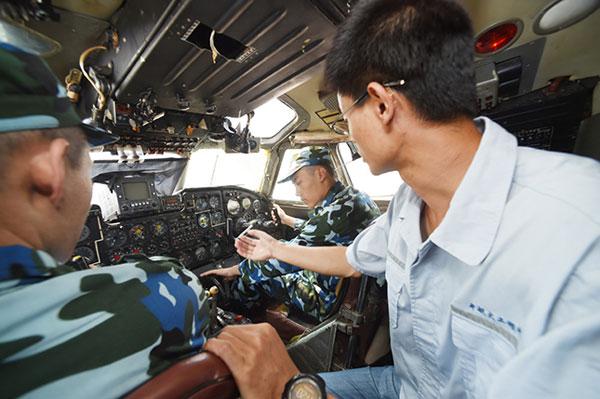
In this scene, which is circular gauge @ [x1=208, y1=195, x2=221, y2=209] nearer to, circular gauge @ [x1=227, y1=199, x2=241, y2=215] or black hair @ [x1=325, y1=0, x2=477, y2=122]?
circular gauge @ [x1=227, y1=199, x2=241, y2=215]

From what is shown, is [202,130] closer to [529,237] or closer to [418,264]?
[418,264]

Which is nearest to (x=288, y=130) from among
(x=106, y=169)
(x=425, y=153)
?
(x=106, y=169)

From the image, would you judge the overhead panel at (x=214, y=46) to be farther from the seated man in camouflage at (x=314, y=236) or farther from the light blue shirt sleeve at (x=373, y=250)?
the light blue shirt sleeve at (x=373, y=250)

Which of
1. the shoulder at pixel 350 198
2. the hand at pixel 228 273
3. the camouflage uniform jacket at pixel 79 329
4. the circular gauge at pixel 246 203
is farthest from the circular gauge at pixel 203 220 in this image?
the camouflage uniform jacket at pixel 79 329

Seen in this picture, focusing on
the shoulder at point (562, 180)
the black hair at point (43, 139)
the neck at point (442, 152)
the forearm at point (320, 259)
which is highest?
the black hair at point (43, 139)

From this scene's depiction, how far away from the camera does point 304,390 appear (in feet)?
2.06

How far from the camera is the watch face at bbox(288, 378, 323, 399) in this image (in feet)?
2.03

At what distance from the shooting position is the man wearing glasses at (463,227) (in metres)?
0.50

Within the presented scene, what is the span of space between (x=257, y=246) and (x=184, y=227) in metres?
1.35

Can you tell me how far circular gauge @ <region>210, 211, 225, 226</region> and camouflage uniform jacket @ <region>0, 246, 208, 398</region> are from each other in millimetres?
2576

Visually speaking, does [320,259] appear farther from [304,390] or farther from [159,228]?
[159,228]

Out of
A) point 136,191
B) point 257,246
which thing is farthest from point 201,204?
point 257,246

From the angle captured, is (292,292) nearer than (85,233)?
No

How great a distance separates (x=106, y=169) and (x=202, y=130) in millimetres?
1034
